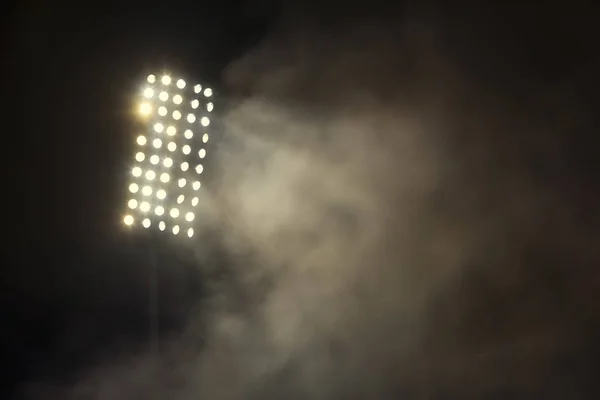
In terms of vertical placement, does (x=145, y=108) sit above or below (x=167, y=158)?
above

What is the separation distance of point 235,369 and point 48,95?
2055 mm

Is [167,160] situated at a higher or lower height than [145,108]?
lower

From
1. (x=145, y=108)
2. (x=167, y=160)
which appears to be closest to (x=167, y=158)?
(x=167, y=160)

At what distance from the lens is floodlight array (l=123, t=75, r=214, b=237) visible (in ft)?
13.1

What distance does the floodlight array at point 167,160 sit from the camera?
4004 mm

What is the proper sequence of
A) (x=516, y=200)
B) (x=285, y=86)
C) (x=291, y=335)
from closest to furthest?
(x=516, y=200) < (x=291, y=335) < (x=285, y=86)

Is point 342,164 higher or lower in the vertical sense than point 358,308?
higher

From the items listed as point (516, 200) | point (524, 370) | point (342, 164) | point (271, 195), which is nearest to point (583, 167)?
point (516, 200)

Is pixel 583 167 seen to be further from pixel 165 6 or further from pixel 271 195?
pixel 165 6

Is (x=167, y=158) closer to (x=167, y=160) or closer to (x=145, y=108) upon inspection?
(x=167, y=160)

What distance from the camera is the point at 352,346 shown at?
13.8ft

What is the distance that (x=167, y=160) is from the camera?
406 cm

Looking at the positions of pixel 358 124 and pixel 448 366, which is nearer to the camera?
pixel 448 366

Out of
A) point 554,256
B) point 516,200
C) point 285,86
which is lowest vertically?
point 554,256
